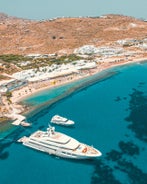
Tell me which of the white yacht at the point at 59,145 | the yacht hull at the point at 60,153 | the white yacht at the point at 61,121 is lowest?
the yacht hull at the point at 60,153

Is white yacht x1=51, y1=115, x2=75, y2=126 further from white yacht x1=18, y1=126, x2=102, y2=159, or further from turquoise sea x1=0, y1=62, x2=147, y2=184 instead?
white yacht x1=18, y1=126, x2=102, y2=159

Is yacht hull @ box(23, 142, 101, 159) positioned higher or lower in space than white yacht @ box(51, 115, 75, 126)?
lower

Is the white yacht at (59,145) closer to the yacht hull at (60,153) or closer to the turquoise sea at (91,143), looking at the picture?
the yacht hull at (60,153)

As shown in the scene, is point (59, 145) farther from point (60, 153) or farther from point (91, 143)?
point (91, 143)

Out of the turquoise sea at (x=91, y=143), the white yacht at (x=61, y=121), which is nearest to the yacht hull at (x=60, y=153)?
the turquoise sea at (x=91, y=143)

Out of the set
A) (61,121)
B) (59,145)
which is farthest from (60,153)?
(61,121)

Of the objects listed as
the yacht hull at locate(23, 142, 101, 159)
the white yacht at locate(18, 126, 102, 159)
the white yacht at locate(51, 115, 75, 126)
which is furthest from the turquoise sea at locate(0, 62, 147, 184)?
the white yacht at locate(51, 115, 75, 126)
